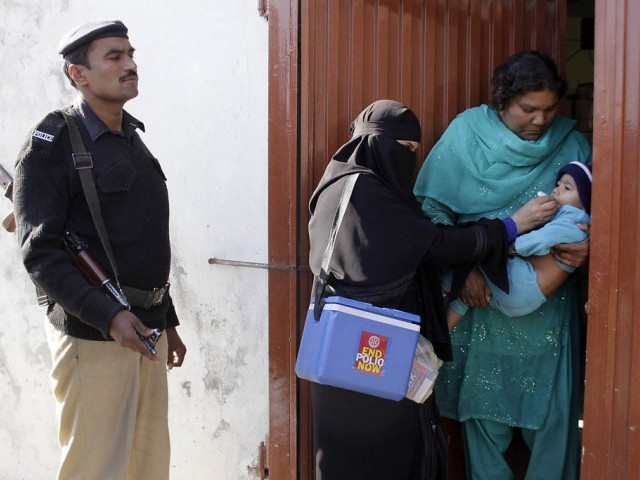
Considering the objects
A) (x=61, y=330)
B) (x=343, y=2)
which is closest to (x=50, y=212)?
(x=61, y=330)

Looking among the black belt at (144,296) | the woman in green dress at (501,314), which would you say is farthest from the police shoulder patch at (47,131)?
the woman in green dress at (501,314)

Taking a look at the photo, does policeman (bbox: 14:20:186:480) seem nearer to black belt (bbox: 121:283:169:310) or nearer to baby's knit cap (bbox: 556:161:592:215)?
black belt (bbox: 121:283:169:310)

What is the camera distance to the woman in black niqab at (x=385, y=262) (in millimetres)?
2604

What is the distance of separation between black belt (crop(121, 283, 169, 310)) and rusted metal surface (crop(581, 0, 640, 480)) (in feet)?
4.90

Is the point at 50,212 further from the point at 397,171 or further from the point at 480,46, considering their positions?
the point at 480,46

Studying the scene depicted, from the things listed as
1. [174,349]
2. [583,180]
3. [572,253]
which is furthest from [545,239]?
[174,349]

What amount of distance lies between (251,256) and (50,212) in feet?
3.76

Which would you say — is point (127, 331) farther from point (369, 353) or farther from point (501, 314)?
point (501, 314)

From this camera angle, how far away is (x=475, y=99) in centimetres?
345

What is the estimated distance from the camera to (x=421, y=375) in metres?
2.64

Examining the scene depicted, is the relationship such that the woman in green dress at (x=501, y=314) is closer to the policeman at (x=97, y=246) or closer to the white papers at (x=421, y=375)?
the white papers at (x=421, y=375)

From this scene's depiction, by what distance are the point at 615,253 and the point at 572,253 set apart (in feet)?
0.77

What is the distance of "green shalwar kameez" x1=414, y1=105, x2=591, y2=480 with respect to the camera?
117 inches

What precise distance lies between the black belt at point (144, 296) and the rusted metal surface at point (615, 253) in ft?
4.90
